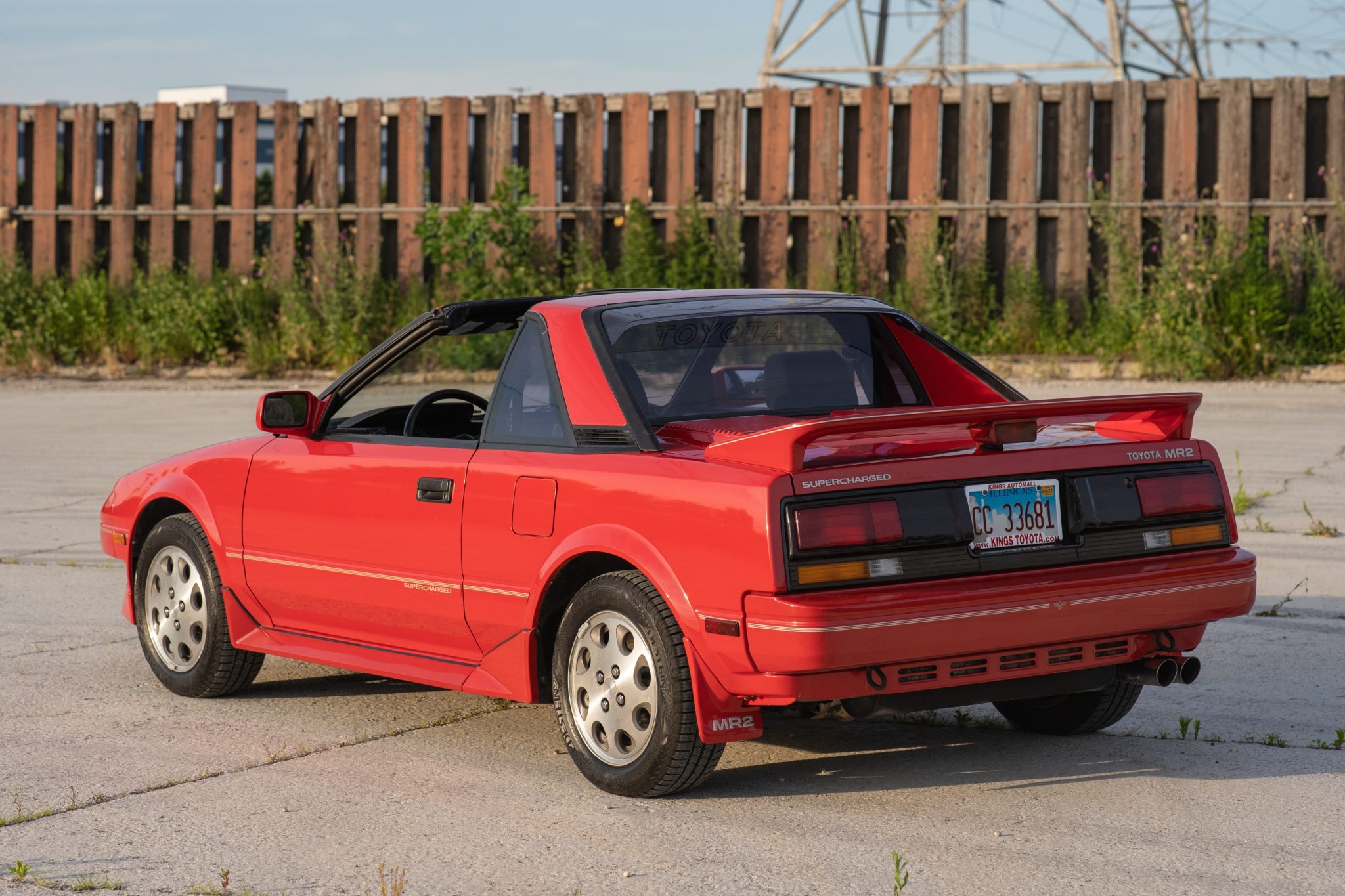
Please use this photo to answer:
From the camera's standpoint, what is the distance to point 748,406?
17.9 feet

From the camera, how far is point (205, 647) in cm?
635

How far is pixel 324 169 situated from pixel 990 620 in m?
18.0

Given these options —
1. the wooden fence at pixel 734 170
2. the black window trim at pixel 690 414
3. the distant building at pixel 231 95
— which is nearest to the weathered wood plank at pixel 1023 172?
the wooden fence at pixel 734 170

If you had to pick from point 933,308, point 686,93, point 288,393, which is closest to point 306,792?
point 288,393

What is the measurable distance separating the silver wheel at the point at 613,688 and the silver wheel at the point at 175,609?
2.02 meters

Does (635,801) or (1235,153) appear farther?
(1235,153)

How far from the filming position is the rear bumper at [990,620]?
14.4 feet

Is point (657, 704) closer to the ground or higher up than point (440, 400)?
closer to the ground

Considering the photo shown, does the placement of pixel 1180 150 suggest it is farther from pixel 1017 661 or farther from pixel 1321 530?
pixel 1017 661

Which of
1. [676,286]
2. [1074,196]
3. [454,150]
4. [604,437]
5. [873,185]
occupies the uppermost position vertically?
[454,150]

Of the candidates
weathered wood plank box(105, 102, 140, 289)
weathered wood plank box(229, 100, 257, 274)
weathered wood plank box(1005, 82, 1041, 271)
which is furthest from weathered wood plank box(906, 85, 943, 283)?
weathered wood plank box(105, 102, 140, 289)

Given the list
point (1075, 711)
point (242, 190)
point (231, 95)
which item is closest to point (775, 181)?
point (242, 190)

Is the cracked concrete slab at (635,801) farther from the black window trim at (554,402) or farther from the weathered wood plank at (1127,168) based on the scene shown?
the weathered wood plank at (1127,168)

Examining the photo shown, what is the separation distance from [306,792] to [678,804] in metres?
1.13
